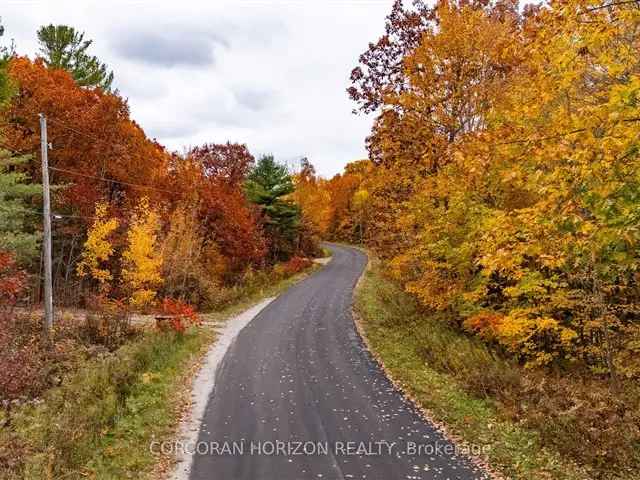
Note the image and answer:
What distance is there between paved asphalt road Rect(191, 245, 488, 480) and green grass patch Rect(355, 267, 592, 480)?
0.58 m

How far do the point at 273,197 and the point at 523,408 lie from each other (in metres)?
36.7

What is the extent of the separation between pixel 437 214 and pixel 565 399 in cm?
621

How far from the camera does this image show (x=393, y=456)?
916 centimetres

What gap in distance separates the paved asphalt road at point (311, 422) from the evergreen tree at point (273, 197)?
1048 inches

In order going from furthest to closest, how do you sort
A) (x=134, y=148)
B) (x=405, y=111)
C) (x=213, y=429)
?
(x=134, y=148) < (x=405, y=111) < (x=213, y=429)

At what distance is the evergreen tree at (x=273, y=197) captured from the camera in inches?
1758

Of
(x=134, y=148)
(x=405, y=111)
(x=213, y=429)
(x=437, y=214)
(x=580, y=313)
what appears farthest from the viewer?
(x=134, y=148)

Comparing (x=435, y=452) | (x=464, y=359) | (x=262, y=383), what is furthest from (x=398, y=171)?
(x=435, y=452)

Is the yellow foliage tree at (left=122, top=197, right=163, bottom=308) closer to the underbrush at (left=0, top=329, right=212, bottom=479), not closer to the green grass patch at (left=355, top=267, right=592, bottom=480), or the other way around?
the underbrush at (left=0, top=329, right=212, bottom=479)

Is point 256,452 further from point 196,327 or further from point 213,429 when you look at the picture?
point 196,327

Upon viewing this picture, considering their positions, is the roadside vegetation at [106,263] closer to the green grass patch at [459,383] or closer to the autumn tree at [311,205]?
the autumn tree at [311,205]

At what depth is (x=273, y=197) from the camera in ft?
148

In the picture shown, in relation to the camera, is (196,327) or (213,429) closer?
(213,429)

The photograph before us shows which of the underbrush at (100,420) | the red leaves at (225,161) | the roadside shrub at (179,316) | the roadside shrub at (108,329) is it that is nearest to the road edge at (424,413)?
the underbrush at (100,420)
